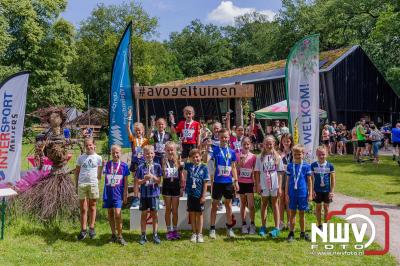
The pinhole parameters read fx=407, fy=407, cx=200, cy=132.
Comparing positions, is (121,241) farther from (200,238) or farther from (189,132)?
(189,132)

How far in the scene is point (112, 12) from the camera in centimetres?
5003

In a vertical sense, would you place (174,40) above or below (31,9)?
above

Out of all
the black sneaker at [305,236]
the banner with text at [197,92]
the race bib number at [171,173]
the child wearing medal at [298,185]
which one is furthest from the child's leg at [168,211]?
the banner with text at [197,92]

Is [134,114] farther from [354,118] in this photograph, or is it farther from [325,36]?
[325,36]

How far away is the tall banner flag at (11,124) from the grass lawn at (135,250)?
88cm

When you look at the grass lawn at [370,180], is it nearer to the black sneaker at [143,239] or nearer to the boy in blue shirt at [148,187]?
the boy in blue shirt at [148,187]

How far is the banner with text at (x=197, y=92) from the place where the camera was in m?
8.33

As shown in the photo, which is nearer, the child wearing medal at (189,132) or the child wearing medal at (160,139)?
the child wearing medal at (160,139)

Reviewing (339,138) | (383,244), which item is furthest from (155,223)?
(339,138)

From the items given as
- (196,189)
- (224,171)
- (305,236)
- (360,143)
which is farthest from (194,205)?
(360,143)

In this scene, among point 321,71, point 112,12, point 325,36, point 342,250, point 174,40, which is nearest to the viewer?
point 342,250

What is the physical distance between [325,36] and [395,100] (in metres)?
11.0

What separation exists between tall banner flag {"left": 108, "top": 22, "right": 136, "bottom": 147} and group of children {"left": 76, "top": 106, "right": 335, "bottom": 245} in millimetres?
1196

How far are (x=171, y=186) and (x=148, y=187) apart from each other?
0.42 metres
